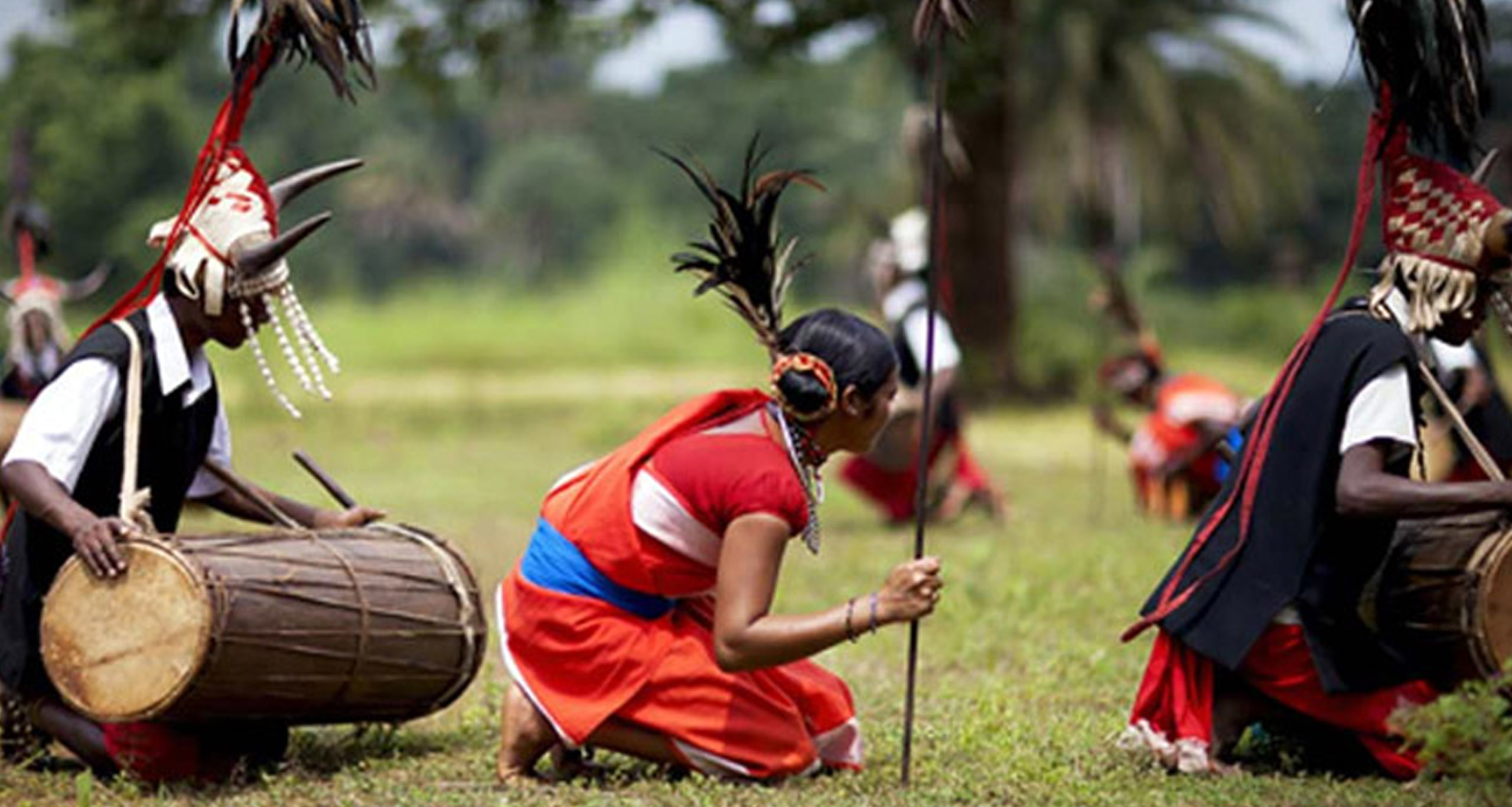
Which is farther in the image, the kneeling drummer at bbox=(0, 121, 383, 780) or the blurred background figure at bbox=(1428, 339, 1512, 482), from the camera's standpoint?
the blurred background figure at bbox=(1428, 339, 1512, 482)

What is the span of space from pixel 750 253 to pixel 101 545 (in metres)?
1.81

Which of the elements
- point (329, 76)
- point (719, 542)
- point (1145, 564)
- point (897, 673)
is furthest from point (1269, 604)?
point (1145, 564)

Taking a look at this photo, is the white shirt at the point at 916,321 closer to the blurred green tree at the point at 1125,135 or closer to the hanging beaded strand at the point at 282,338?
the hanging beaded strand at the point at 282,338

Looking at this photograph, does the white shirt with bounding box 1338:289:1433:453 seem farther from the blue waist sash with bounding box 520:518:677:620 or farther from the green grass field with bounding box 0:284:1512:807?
the blue waist sash with bounding box 520:518:677:620

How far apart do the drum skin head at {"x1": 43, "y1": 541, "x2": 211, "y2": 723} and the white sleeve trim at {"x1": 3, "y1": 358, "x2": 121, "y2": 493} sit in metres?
0.29

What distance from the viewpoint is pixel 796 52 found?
66.4 feet

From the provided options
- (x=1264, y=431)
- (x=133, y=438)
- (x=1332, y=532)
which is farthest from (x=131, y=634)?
(x=1332, y=532)

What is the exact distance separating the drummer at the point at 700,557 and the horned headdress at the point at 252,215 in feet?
2.86

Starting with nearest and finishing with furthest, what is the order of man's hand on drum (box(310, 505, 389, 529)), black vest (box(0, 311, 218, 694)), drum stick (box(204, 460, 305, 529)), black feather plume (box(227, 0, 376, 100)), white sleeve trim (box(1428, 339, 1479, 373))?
black vest (box(0, 311, 218, 694)) → black feather plume (box(227, 0, 376, 100)) → drum stick (box(204, 460, 305, 529)) → man's hand on drum (box(310, 505, 389, 529)) → white sleeve trim (box(1428, 339, 1479, 373))

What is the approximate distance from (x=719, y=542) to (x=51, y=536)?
73.2 inches

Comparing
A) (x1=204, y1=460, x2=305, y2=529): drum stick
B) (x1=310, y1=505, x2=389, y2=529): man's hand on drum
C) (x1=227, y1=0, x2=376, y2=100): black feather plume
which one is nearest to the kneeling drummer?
(x1=204, y1=460, x2=305, y2=529): drum stick

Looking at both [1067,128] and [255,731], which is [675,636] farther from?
[1067,128]

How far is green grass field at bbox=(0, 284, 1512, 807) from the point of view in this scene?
5.40 meters

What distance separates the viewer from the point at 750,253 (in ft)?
18.1
